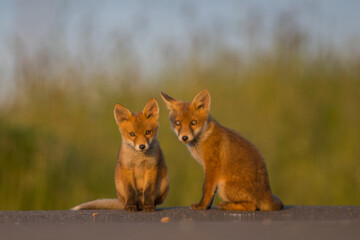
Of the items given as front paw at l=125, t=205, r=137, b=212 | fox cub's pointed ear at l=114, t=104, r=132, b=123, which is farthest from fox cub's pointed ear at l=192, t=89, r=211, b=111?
front paw at l=125, t=205, r=137, b=212

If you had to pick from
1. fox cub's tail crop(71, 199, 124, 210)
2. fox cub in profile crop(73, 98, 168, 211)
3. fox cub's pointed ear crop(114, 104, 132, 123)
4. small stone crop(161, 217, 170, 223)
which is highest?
fox cub's pointed ear crop(114, 104, 132, 123)

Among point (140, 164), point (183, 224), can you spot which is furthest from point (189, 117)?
point (183, 224)

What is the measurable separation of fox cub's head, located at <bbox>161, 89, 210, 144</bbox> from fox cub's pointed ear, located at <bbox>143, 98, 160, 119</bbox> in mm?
143

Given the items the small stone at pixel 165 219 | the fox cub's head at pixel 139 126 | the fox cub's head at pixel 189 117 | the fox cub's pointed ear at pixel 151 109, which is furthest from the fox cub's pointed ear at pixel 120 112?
the small stone at pixel 165 219

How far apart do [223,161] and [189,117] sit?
0.56 m

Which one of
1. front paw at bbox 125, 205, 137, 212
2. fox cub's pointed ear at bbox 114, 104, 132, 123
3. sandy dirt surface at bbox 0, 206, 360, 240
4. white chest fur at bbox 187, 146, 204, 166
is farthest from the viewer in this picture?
fox cub's pointed ear at bbox 114, 104, 132, 123

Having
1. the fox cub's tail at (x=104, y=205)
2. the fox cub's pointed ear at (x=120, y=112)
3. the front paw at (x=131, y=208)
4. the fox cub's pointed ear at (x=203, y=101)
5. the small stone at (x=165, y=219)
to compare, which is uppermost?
the fox cub's pointed ear at (x=203, y=101)

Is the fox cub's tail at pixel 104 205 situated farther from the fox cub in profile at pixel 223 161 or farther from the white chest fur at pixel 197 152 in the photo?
the white chest fur at pixel 197 152

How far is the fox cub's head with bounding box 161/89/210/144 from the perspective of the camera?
5875mm

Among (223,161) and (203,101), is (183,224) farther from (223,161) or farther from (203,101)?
(203,101)

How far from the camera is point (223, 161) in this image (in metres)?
5.87

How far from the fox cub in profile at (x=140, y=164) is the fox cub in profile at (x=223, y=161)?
288 millimetres

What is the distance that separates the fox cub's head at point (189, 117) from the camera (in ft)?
19.3

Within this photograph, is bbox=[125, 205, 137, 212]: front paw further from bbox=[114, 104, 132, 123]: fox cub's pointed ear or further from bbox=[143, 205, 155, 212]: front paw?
bbox=[114, 104, 132, 123]: fox cub's pointed ear
